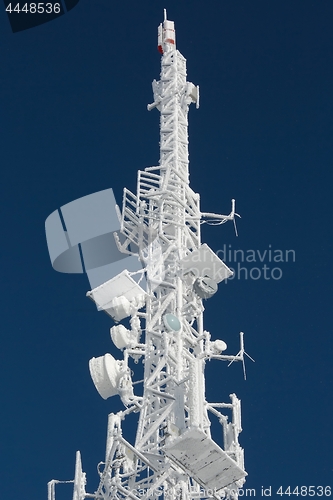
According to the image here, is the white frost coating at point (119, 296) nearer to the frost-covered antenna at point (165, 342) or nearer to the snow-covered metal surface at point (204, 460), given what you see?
the frost-covered antenna at point (165, 342)

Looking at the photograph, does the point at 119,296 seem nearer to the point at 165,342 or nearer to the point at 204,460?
the point at 165,342

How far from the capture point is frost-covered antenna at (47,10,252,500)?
26062mm

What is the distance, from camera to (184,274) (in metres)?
31.5

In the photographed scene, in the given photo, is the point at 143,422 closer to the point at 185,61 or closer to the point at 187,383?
the point at 187,383

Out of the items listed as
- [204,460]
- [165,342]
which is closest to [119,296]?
[165,342]

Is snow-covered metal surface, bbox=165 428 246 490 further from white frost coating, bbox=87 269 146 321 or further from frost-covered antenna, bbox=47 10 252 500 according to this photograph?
white frost coating, bbox=87 269 146 321

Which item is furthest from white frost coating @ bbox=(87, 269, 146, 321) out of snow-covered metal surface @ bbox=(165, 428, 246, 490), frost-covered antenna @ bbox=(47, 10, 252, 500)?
snow-covered metal surface @ bbox=(165, 428, 246, 490)

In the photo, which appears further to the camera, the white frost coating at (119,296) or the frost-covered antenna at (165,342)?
the white frost coating at (119,296)

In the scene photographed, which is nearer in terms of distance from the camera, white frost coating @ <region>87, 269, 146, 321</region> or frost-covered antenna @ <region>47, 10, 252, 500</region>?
frost-covered antenna @ <region>47, 10, 252, 500</region>

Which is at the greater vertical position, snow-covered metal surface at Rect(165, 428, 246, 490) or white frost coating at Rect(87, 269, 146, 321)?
white frost coating at Rect(87, 269, 146, 321)

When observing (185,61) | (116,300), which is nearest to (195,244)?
(116,300)

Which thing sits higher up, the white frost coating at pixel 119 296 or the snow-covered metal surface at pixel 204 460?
the white frost coating at pixel 119 296

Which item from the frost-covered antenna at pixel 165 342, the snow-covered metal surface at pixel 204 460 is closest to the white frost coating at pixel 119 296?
the frost-covered antenna at pixel 165 342

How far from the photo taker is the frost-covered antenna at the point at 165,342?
85.5 feet
